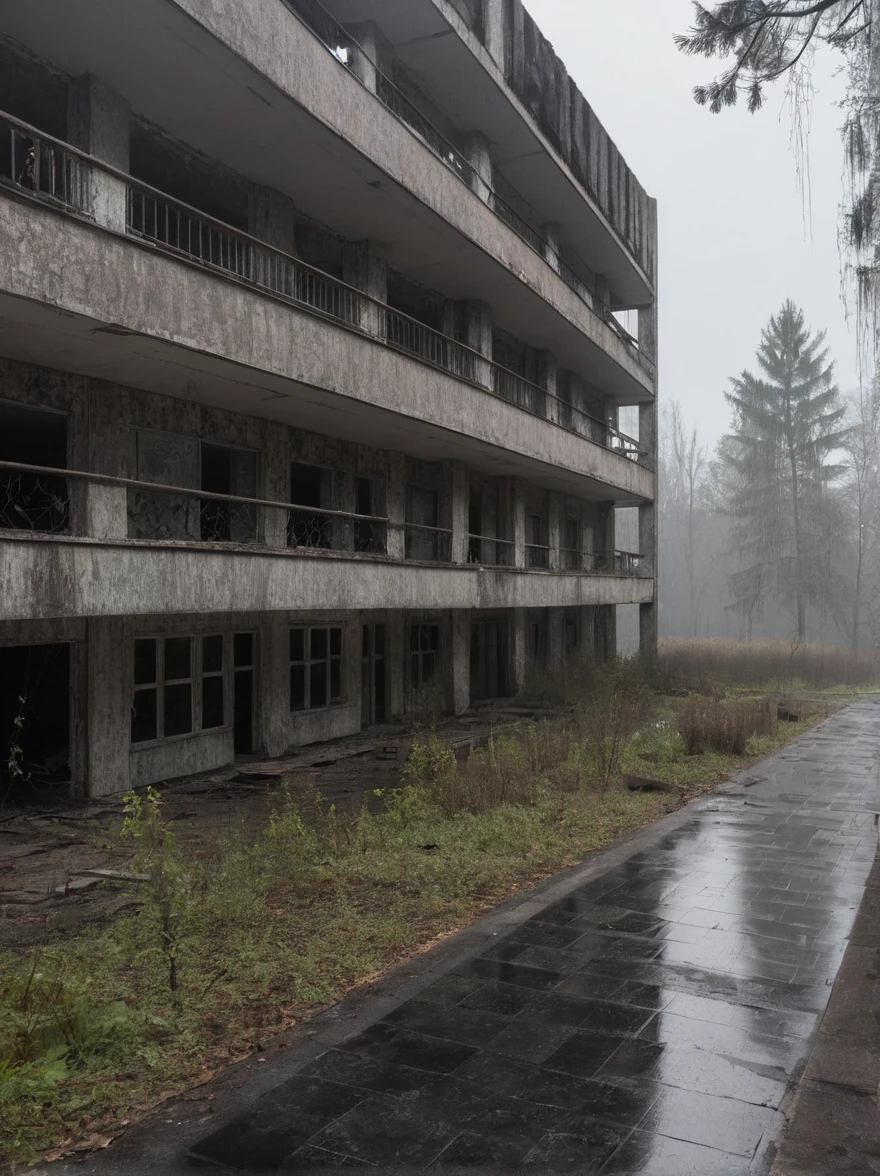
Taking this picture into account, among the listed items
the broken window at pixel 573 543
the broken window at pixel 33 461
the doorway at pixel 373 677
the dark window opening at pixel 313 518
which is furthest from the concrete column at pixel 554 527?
the broken window at pixel 33 461

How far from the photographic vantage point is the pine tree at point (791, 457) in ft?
163

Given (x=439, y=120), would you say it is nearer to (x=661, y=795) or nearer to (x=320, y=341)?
(x=320, y=341)

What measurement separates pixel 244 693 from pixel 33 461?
517 cm

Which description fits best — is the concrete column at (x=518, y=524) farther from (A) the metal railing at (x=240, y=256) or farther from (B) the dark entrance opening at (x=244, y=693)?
(B) the dark entrance opening at (x=244, y=693)

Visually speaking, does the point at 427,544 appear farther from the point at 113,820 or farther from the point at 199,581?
the point at 113,820

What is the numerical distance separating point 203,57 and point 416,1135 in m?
10.5

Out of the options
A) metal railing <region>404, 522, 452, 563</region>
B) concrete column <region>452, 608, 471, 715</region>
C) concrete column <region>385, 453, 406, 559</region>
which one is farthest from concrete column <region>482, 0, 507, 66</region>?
concrete column <region>452, 608, 471, 715</region>

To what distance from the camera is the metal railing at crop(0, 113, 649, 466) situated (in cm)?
990

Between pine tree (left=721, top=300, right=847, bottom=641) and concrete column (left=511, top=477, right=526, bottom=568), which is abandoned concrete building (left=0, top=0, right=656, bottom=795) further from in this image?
pine tree (left=721, top=300, right=847, bottom=641)

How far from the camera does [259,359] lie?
11.8m

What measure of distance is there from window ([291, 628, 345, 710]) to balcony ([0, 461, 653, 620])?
5.36 ft

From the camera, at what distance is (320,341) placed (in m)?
12.8

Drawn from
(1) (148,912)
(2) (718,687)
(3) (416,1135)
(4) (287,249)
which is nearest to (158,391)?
(4) (287,249)

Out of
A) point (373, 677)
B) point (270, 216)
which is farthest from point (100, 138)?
point (373, 677)
